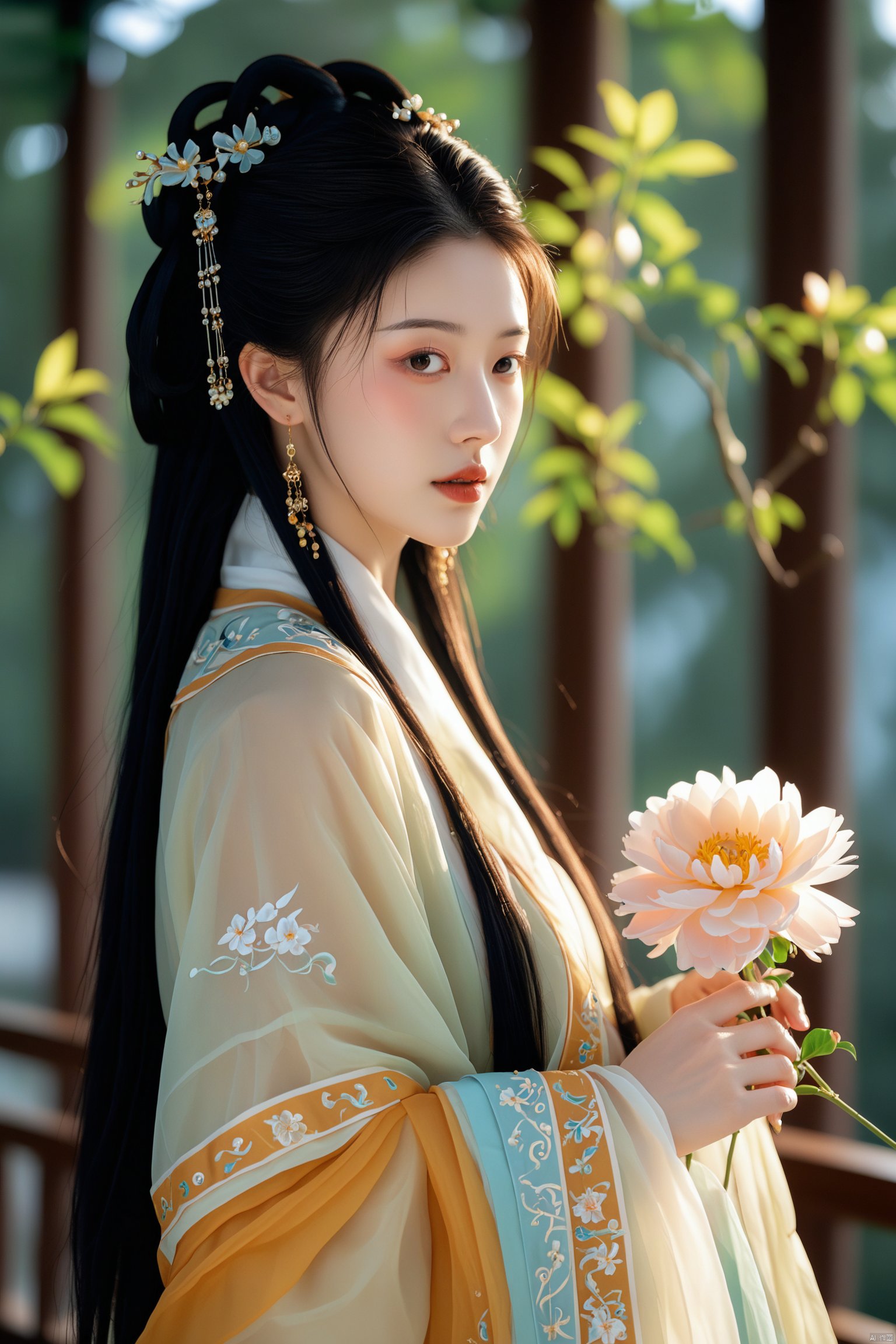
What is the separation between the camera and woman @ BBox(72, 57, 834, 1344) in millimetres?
995

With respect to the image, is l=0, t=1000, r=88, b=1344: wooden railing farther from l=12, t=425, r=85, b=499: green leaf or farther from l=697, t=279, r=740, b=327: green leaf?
l=697, t=279, r=740, b=327: green leaf

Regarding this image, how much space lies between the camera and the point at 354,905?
3.43ft

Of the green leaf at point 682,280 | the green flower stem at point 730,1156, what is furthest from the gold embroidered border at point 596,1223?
the green leaf at point 682,280

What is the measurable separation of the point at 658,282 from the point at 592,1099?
1.23 meters

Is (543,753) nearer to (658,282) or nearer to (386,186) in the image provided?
(658,282)

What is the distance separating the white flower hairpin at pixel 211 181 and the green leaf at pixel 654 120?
27.5 inches

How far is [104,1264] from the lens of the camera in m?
1.21

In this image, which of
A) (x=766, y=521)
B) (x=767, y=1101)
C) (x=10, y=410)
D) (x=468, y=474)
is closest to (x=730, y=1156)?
(x=767, y=1101)

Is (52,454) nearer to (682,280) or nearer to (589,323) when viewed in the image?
(589,323)

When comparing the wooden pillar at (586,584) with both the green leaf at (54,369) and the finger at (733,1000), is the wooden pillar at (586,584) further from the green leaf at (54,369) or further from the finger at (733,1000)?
the finger at (733,1000)

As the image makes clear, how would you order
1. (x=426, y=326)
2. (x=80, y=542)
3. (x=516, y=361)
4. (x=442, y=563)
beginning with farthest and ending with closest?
(x=80, y=542) < (x=442, y=563) < (x=516, y=361) < (x=426, y=326)

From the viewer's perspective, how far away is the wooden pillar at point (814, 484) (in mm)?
1796

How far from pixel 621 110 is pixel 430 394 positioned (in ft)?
2.65

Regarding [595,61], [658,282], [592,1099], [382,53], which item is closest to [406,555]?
[658,282]
